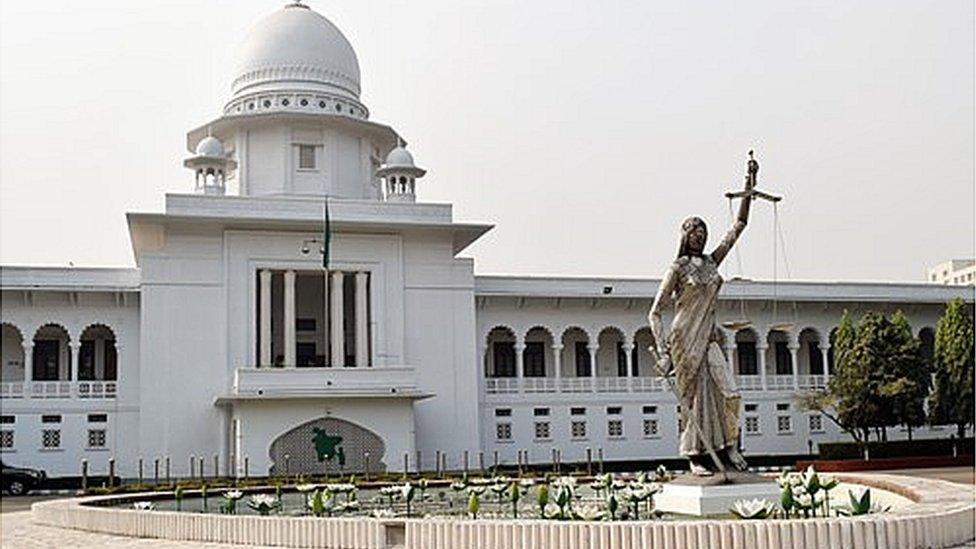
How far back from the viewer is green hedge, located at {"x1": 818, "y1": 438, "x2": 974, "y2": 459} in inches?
1432

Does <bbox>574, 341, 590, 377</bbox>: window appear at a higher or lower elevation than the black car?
higher

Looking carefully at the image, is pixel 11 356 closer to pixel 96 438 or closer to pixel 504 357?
pixel 96 438

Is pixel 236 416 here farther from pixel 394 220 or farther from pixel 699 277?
pixel 699 277

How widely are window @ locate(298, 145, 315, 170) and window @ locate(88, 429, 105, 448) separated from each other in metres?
10.4

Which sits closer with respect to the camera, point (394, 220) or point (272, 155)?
point (394, 220)

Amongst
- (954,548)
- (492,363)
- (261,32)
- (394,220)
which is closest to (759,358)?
(492,363)

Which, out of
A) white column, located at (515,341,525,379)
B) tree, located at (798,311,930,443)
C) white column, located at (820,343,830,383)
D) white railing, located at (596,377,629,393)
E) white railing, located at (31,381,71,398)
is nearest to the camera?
white railing, located at (31,381,71,398)

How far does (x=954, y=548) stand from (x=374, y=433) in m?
23.4

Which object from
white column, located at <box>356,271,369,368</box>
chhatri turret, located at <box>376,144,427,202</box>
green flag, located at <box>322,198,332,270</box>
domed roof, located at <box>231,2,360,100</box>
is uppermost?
domed roof, located at <box>231,2,360,100</box>

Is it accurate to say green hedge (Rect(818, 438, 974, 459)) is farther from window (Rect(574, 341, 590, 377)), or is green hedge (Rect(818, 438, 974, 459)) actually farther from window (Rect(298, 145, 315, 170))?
window (Rect(298, 145, 315, 170))

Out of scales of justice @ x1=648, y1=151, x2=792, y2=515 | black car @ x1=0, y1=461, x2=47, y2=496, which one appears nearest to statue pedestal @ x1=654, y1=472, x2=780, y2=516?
scales of justice @ x1=648, y1=151, x2=792, y2=515

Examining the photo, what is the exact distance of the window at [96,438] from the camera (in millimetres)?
34156

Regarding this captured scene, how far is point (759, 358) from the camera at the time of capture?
4125 cm

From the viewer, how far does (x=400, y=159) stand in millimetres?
37656
